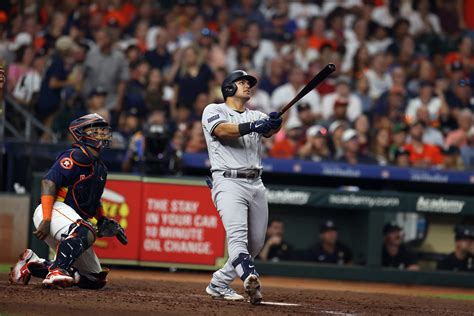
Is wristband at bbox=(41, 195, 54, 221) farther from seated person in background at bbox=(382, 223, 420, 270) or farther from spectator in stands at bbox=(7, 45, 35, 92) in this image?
spectator in stands at bbox=(7, 45, 35, 92)

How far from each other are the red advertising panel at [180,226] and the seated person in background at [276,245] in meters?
0.56

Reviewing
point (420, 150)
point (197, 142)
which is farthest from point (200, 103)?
point (420, 150)

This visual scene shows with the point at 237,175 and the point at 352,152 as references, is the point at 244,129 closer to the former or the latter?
the point at 237,175

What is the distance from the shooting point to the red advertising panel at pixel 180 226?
11812 mm

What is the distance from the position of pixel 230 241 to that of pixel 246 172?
0.53 metres

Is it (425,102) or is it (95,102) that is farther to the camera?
(425,102)

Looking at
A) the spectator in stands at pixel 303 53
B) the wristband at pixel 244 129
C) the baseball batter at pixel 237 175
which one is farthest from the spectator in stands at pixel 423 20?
the wristband at pixel 244 129

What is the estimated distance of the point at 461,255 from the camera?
12008 millimetres

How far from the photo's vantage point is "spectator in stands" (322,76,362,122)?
13805mm

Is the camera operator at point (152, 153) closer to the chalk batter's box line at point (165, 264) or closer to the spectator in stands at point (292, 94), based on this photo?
the chalk batter's box line at point (165, 264)

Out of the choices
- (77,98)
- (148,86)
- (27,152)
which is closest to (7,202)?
(27,152)

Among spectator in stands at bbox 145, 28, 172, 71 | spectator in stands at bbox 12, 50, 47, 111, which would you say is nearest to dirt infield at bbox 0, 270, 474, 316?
spectator in stands at bbox 12, 50, 47, 111

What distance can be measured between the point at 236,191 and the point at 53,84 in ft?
20.4

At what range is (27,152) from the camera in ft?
39.8
